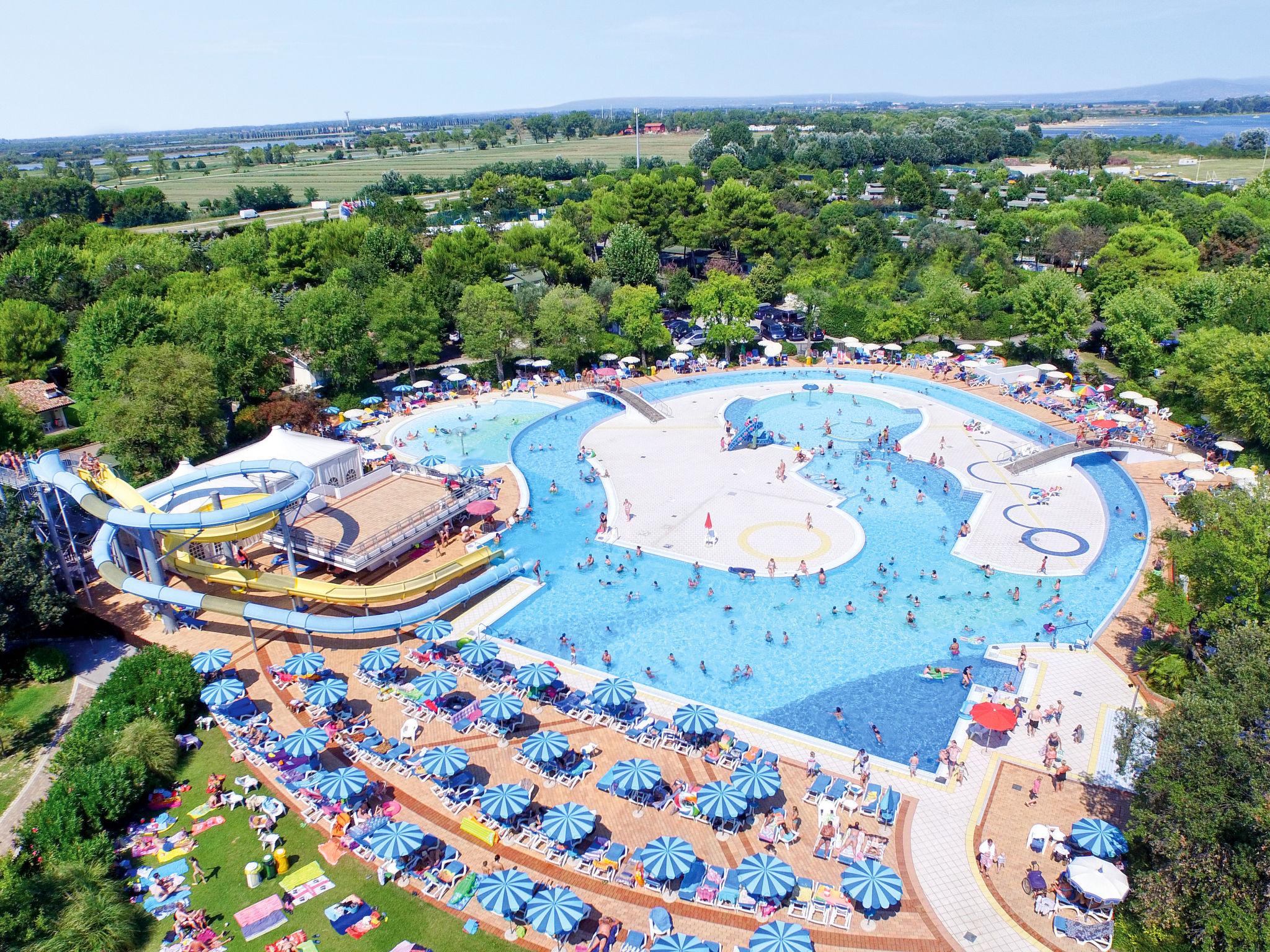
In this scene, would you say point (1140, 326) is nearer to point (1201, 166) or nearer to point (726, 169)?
point (726, 169)

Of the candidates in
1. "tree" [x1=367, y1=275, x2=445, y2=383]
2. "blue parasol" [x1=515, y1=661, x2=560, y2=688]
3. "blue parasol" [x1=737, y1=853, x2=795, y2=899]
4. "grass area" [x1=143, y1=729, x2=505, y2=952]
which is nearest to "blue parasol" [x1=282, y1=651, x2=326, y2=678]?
"grass area" [x1=143, y1=729, x2=505, y2=952]

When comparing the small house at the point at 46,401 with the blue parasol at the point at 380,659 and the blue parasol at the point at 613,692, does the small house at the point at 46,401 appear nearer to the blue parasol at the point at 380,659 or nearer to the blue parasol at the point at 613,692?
the blue parasol at the point at 380,659

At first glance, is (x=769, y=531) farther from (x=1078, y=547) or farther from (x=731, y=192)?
(x=731, y=192)

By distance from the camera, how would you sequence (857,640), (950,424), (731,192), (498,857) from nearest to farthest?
(498,857), (857,640), (950,424), (731,192)

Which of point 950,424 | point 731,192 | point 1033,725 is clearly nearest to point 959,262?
point 731,192

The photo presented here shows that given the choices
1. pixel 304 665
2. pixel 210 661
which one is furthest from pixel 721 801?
pixel 210 661

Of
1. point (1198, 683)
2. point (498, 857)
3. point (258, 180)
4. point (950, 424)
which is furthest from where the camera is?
point (258, 180)
